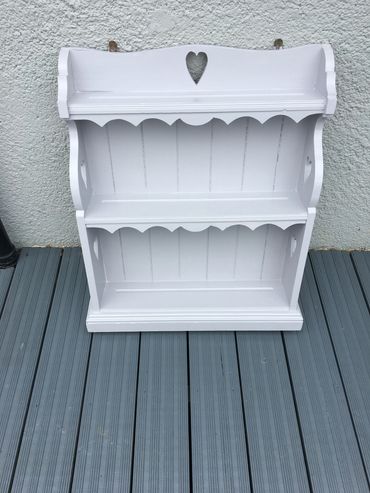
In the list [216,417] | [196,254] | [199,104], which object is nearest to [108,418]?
[216,417]

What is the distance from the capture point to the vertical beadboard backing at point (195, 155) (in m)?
1.25

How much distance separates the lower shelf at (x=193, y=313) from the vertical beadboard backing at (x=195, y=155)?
1.23ft

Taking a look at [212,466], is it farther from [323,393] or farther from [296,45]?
[296,45]

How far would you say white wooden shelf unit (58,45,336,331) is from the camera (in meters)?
1.14

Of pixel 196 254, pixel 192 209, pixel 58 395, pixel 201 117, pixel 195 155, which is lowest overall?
pixel 58 395

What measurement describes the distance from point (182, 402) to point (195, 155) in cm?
69

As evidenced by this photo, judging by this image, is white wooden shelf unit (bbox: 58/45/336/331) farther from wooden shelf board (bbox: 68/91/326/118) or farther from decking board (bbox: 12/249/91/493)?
decking board (bbox: 12/249/91/493)

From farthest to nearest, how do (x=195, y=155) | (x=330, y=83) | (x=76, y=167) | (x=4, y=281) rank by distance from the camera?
(x=4, y=281) < (x=195, y=155) < (x=76, y=167) < (x=330, y=83)

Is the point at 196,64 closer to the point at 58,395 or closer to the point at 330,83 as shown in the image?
the point at 330,83

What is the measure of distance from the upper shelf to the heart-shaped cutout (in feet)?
0.17

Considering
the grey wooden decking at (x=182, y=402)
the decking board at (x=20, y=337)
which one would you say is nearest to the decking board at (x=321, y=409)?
the grey wooden decking at (x=182, y=402)

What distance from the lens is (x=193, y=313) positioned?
1.50m

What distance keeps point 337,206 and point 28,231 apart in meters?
1.11

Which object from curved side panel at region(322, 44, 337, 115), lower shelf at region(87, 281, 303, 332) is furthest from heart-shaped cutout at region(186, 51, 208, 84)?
lower shelf at region(87, 281, 303, 332)
